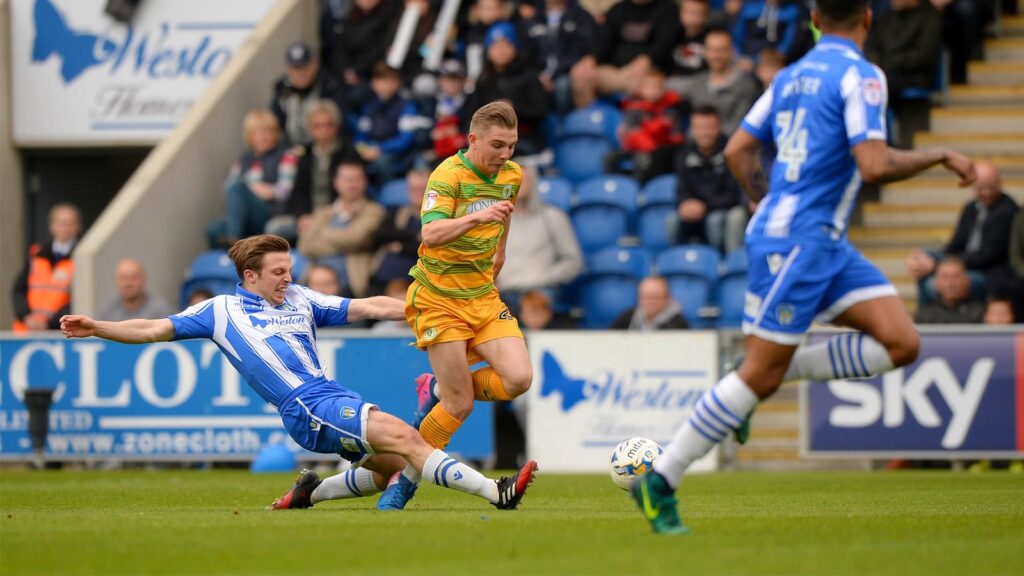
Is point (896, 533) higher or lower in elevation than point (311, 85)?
lower

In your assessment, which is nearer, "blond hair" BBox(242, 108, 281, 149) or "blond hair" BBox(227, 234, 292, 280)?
"blond hair" BBox(227, 234, 292, 280)

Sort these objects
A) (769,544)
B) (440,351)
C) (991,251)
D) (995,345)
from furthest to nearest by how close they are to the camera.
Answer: (991,251) < (995,345) < (440,351) < (769,544)

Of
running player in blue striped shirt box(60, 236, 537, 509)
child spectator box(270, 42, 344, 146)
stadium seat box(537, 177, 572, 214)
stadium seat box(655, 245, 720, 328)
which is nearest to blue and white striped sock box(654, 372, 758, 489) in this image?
running player in blue striped shirt box(60, 236, 537, 509)

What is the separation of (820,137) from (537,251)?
928 cm

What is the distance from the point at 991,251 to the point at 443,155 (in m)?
5.68

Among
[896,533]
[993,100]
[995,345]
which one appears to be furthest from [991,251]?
[896,533]

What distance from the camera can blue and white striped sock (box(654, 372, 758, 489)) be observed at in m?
6.88

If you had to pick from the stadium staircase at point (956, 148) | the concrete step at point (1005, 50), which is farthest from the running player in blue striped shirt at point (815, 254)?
the concrete step at point (1005, 50)

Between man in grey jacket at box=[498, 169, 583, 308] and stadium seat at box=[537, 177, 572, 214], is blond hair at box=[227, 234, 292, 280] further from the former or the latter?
stadium seat at box=[537, 177, 572, 214]

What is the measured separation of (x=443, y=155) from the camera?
1775 cm

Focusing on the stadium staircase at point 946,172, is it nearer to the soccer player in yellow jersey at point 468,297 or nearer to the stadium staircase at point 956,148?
the stadium staircase at point 956,148

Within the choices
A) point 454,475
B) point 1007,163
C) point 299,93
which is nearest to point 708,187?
point 1007,163

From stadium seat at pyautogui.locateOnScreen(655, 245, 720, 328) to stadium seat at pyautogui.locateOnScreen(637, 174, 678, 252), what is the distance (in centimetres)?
58

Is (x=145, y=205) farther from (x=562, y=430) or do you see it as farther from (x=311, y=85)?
(x=562, y=430)
